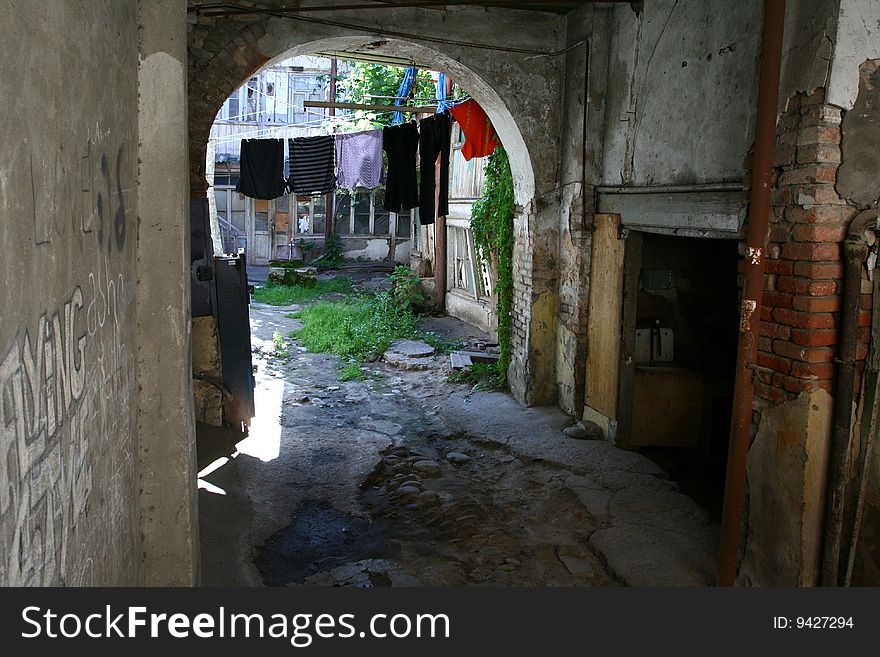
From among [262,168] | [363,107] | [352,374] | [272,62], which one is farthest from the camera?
[262,168]

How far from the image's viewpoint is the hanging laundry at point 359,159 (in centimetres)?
1245

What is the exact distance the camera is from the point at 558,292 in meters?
7.45

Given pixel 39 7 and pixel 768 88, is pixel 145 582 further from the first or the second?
pixel 768 88

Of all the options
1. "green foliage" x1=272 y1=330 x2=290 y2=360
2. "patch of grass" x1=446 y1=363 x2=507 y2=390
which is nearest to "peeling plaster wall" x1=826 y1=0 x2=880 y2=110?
"patch of grass" x1=446 y1=363 x2=507 y2=390

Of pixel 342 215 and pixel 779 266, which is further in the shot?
pixel 342 215

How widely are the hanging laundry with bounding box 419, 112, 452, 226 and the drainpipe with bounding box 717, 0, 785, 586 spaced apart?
661 cm

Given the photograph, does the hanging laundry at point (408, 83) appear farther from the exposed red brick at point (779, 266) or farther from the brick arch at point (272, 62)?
the exposed red brick at point (779, 266)

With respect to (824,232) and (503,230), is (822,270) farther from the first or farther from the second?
(503,230)

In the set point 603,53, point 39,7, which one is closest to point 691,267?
point 603,53

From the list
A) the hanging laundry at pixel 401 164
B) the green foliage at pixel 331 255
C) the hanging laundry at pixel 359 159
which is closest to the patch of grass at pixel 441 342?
the hanging laundry at pixel 401 164

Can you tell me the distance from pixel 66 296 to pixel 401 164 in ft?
29.3

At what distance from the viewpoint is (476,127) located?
8.73 m

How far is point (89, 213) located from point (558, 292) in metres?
5.58

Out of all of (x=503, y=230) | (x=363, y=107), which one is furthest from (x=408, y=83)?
(x=503, y=230)
